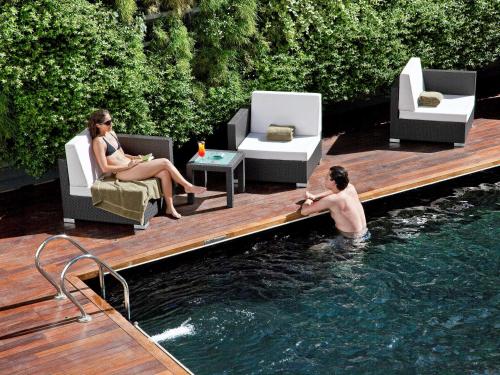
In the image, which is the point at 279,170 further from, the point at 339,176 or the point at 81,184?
the point at 81,184

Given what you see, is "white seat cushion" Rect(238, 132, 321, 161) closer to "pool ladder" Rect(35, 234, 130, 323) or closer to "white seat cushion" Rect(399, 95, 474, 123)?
"white seat cushion" Rect(399, 95, 474, 123)

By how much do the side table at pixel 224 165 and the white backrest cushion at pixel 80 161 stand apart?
3.59 feet

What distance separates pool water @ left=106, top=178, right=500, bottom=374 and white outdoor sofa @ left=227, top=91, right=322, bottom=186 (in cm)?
94

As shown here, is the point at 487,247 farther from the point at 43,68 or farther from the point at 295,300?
the point at 43,68

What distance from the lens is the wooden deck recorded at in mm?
7469

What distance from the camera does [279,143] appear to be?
35.7 feet

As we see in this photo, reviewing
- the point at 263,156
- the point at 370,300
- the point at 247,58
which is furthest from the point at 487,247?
the point at 247,58

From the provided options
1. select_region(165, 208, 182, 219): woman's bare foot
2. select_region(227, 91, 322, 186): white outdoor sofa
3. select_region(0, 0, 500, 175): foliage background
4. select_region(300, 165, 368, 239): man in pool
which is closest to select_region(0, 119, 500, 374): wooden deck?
select_region(165, 208, 182, 219): woman's bare foot

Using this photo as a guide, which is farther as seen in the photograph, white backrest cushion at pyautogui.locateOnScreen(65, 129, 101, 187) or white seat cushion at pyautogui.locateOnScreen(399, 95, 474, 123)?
white seat cushion at pyautogui.locateOnScreen(399, 95, 474, 123)

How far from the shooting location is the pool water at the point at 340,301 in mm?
7508

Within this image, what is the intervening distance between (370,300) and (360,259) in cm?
85

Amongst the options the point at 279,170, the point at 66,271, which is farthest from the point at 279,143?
the point at 66,271

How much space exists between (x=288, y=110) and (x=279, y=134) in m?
0.42

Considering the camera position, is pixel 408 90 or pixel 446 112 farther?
pixel 408 90
